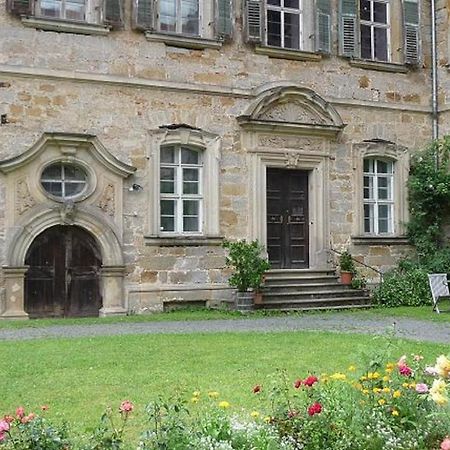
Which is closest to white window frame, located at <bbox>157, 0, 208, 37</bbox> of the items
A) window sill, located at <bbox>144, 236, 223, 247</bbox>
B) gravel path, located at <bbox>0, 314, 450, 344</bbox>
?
window sill, located at <bbox>144, 236, 223, 247</bbox>

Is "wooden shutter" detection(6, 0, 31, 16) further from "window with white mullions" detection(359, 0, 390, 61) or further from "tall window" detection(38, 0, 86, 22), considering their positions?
"window with white mullions" detection(359, 0, 390, 61)

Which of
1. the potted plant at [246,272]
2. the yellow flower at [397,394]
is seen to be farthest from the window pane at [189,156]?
the yellow flower at [397,394]

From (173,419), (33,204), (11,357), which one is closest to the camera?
(173,419)

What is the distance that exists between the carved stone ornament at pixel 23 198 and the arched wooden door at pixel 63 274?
21.5 inches

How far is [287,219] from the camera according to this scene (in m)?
15.6

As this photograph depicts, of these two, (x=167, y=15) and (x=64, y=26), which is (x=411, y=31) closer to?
(x=167, y=15)

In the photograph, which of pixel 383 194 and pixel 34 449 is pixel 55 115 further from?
pixel 34 449

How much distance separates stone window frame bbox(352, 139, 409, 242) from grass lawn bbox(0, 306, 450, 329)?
2052 millimetres

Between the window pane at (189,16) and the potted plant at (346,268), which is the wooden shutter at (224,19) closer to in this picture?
the window pane at (189,16)

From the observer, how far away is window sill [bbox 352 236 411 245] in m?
15.9

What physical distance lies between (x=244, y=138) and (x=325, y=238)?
8.77 ft

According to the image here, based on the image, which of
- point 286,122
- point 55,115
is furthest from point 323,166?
point 55,115

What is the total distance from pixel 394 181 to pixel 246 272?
4.77 meters

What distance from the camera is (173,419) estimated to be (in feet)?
13.0
